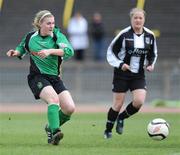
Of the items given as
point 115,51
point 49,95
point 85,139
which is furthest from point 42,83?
point 115,51

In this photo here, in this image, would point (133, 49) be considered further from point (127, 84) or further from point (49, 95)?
point (49, 95)

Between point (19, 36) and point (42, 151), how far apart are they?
17.3 metres

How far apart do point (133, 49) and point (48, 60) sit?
5.73ft

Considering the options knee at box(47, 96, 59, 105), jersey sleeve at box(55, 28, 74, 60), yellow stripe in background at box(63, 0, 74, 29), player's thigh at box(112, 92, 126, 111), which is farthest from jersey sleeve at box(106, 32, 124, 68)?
yellow stripe in background at box(63, 0, 74, 29)

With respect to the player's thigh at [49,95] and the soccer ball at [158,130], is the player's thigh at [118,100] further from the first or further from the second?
the player's thigh at [49,95]

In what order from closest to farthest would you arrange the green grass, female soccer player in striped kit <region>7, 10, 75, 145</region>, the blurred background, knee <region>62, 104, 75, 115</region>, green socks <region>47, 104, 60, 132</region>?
the green grass, green socks <region>47, 104, 60, 132</region>, female soccer player in striped kit <region>7, 10, 75, 145</region>, knee <region>62, 104, 75, 115</region>, the blurred background

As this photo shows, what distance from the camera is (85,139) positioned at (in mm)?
12578

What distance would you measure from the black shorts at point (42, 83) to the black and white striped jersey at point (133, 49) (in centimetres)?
135

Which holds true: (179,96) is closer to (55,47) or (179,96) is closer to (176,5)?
(176,5)

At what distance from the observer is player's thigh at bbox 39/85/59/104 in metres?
11.2

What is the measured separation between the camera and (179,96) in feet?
74.5

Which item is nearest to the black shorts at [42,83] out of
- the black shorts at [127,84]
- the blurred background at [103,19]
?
the black shorts at [127,84]

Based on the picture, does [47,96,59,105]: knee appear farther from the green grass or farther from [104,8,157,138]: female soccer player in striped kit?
[104,8,157,138]: female soccer player in striped kit

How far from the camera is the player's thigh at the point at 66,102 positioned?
11547 mm
